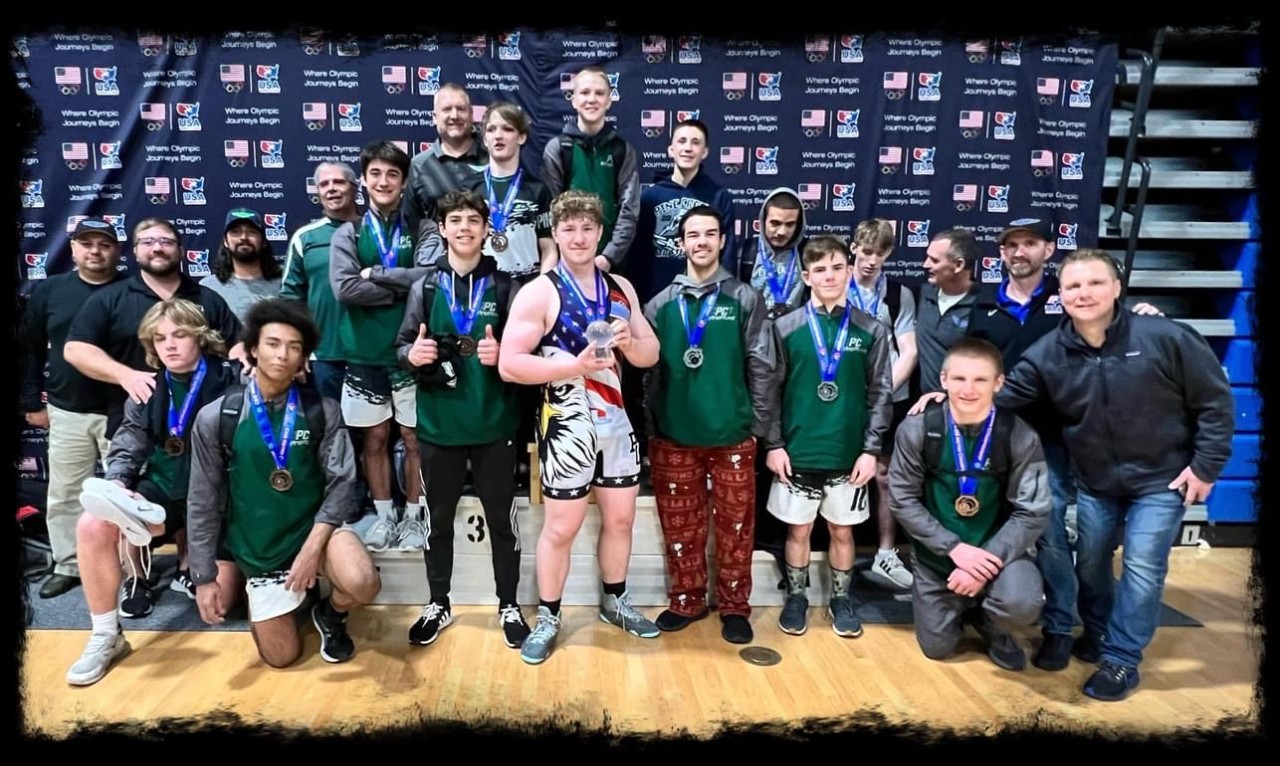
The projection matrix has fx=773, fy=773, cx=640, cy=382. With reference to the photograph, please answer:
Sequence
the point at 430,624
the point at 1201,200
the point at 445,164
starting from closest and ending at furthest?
the point at 430,624
the point at 445,164
the point at 1201,200

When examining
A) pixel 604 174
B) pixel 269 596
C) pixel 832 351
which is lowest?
pixel 269 596

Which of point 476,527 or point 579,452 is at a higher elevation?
point 579,452

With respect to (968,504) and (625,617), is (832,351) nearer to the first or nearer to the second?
(968,504)

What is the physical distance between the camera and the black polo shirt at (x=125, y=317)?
3547mm

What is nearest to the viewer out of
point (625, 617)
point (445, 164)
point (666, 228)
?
point (625, 617)

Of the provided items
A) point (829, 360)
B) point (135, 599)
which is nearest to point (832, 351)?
point (829, 360)

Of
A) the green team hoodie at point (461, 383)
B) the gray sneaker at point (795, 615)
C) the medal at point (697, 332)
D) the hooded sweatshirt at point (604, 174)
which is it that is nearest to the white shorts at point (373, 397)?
the green team hoodie at point (461, 383)

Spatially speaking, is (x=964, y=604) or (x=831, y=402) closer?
(x=964, y=604)

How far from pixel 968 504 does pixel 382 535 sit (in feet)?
8.61

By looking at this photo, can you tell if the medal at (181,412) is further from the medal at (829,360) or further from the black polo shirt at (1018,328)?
the black polo shirt at (1018,328)

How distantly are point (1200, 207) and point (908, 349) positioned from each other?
303 cm

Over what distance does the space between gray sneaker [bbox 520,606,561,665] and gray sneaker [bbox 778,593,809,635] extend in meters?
1.02

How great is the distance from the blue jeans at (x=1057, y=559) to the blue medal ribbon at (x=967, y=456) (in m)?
0.35

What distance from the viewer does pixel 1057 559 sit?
129 inches
